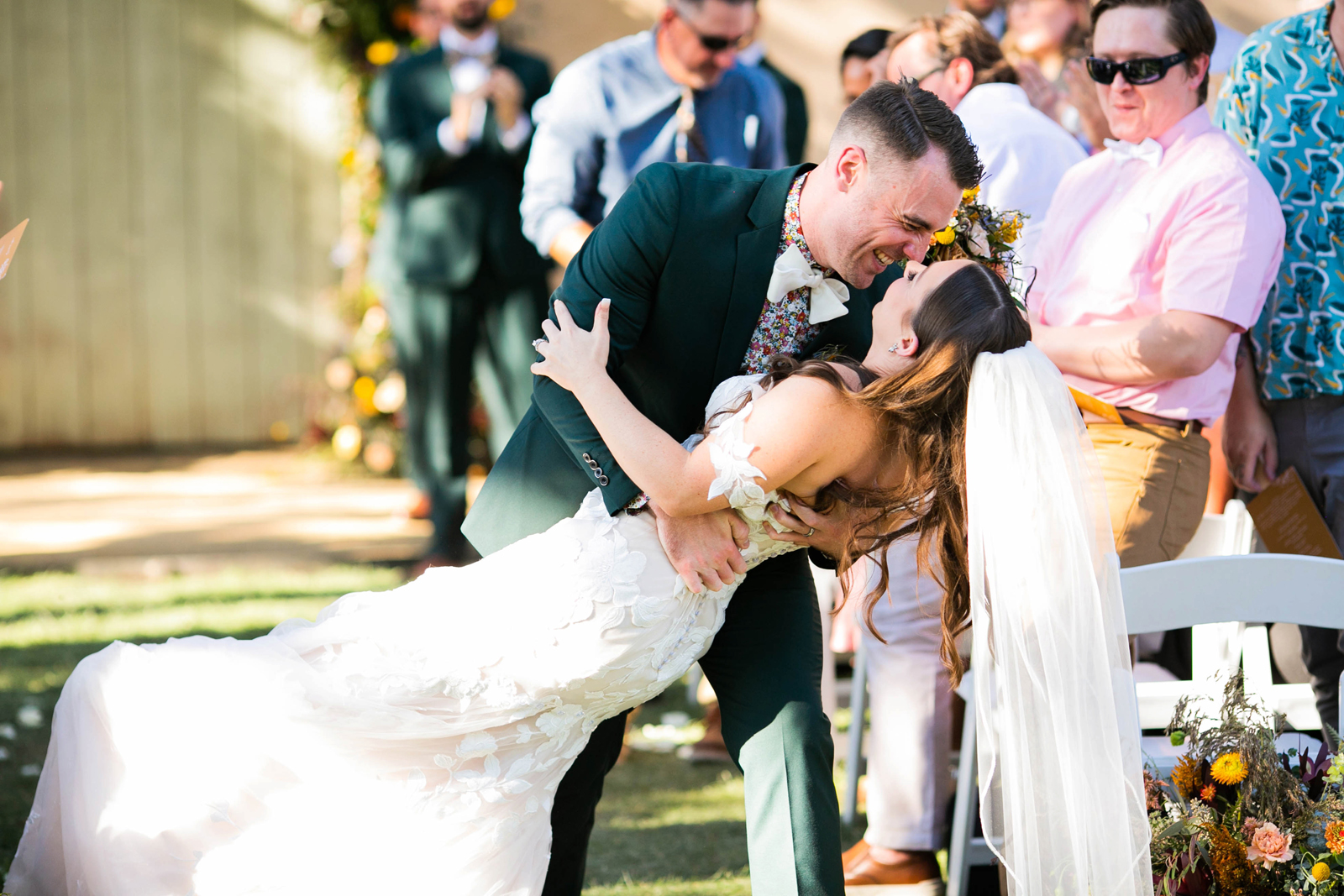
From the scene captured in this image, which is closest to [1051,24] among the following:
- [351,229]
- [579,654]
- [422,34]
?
[579,654]

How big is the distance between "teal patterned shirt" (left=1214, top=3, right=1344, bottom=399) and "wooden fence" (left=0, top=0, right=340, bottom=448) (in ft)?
20.1

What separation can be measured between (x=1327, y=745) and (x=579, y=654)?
134 centimetres

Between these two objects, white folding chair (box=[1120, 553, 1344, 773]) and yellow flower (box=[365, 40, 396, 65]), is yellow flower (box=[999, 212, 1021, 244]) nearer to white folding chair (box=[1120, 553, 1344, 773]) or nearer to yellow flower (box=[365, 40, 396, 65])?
white folding chair (box=[1120, 553, 1344, 773])

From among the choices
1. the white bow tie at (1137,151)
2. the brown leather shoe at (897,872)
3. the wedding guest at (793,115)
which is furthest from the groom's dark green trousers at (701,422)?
the wedding guest at (793,115)

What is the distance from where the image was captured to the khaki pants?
2850mm

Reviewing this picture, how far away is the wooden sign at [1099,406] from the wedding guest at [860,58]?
5.40 feet

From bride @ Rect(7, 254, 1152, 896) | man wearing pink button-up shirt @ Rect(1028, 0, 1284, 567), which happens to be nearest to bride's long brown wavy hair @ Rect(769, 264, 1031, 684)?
bride @ Rect(7, 254, 1152, 896)

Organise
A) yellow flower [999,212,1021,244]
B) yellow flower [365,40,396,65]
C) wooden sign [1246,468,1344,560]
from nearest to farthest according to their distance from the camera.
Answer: yellow flower [999,212,1021,244] < wooden sign [1246,468,1344,560] < yellow flower [365,40,396,65]

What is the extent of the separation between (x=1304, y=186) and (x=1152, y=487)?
100 cm

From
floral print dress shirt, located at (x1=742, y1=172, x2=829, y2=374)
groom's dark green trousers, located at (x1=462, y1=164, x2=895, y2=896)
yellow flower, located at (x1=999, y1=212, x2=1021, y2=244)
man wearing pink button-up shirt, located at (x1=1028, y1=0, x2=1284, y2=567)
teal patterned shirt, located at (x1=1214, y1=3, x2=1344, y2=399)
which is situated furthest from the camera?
teal patterned shirt, located at (x1=1214, y1=3, x2=1344, y2=399)

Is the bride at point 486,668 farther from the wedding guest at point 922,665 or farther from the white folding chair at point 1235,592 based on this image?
the wedding guest at point 922,665

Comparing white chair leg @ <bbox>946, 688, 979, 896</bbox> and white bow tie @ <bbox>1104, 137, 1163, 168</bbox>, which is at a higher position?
white bow tie @ <bbox>1104, 137, 1163, 168</bbox>

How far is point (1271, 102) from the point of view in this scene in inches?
128

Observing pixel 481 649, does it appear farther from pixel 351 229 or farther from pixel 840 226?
pixel 351 229
